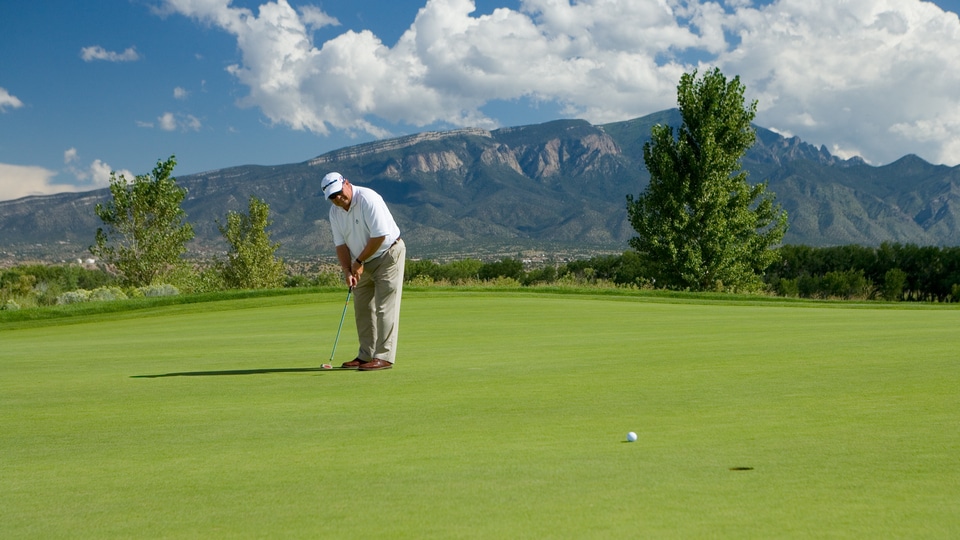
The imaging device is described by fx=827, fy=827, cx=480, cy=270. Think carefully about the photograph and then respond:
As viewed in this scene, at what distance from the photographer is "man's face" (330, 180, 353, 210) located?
887 centimetres

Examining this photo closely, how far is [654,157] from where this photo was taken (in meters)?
41.7

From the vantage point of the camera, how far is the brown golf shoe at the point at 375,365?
8.71 metres

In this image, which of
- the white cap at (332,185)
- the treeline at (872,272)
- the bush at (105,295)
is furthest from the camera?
the treeline at (872,272)

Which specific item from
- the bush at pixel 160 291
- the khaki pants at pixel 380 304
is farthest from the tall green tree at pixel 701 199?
the khaki pants at pixel 380 304

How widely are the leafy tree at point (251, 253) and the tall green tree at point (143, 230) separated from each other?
430 inches

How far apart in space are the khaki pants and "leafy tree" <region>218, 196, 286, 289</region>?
43840 mm

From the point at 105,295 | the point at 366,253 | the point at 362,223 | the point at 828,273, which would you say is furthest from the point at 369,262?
the point at 828,273

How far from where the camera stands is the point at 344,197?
896 centimetres

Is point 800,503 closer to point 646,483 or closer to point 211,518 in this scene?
point 646,483

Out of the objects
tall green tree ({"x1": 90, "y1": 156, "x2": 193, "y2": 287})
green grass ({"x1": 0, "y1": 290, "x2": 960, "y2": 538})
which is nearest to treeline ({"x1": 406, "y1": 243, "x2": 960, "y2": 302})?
tall green tree ({"x1": 90, "y1": 156, "x2": 193, "y2": 287})

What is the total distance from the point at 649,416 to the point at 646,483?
1799 mm

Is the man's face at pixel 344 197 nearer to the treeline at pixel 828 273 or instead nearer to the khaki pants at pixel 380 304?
the khaki pants at pixel 380 304

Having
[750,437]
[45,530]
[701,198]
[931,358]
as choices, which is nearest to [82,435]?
[45,530]

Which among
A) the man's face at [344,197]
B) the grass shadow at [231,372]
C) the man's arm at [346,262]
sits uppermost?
the man's face at [344,197]
